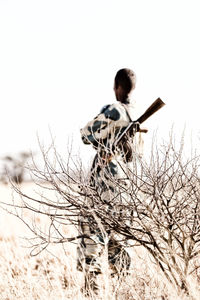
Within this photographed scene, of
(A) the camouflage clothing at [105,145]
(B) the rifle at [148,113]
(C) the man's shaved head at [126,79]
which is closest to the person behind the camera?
(B) the rifle at [148,113]

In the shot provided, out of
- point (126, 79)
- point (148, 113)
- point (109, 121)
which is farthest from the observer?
point (126, 79)

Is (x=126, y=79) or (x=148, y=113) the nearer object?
(x=148, y=113)

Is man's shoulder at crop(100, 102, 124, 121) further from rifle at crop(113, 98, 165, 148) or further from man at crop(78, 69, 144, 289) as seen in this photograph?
rifle at crop(113, 98, 165, 148)

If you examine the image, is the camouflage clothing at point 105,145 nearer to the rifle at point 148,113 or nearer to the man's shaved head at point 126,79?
the man's shaved head at point 126,79

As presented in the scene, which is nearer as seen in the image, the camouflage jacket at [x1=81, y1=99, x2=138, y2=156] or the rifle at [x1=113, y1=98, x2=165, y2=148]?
the rifle at [x1=113, y1=98, x2=165, y2=148]

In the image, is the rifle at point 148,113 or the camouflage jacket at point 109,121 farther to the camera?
the camouflage jacket at point 109,121

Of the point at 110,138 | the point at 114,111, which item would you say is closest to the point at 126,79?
the point at 114,111

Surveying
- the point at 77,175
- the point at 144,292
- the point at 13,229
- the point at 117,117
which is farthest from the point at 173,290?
the point at 13,229

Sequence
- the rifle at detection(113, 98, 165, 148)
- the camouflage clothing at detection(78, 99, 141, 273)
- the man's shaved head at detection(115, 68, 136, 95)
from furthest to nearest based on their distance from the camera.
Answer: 1. the man's shaved head at detection(115, 68, 136, 95)
2. the camouflage clothing at detection(78, 99, 141, 273)
3. the rifle at detection(113, 98, 165, 148)

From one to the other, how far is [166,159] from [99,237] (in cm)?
98

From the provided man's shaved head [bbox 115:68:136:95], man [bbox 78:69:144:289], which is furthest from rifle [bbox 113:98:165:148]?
man's shaved head [bbox 115:68:136:95]

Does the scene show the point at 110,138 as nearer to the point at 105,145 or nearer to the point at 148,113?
the point at 105,145

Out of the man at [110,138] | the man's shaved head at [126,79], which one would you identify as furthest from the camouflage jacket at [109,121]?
the man's shaved head at [126,79]

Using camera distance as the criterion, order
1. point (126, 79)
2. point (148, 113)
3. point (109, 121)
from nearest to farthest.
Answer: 1. point (148, 113)
2. point (109, 121)
3. point (126, 79)
